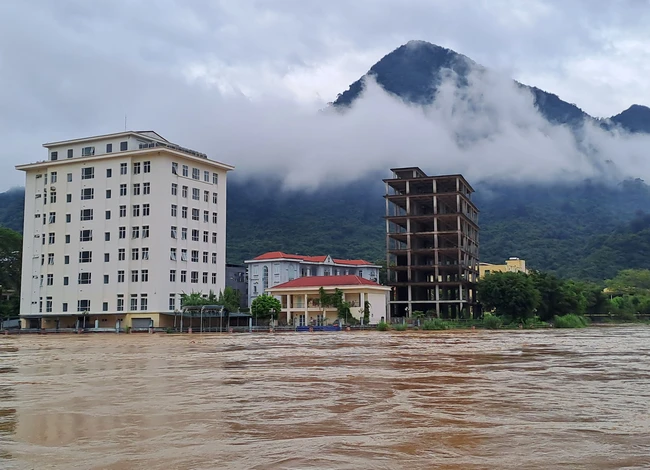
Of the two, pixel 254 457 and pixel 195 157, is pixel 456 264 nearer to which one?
pixel 195 157

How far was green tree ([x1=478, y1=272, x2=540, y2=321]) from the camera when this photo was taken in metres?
63.8

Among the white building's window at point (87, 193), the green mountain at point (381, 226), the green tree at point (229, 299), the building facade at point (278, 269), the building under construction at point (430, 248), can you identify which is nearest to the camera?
the green tree at point (229, 299)

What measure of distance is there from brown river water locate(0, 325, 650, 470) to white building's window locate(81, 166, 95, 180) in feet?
181

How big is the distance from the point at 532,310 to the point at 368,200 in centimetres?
8748

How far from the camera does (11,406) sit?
9.61 m

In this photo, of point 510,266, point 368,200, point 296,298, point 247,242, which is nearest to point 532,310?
point 296,298

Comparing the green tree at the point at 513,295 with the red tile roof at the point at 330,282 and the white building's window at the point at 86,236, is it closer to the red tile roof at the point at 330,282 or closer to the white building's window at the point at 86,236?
the red tile roof at the point at 330,282

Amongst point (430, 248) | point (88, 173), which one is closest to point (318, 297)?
point (430, 248)

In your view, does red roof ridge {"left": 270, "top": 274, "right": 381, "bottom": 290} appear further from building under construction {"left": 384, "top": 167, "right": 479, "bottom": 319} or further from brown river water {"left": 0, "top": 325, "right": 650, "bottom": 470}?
brown river water {"left": 0, "top": 325, "right": 650, "bottom": 470}

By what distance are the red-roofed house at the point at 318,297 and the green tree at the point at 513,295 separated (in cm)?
1086

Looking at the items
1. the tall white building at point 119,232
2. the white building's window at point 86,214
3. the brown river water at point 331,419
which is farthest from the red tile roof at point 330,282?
the brown river water at point 331,419

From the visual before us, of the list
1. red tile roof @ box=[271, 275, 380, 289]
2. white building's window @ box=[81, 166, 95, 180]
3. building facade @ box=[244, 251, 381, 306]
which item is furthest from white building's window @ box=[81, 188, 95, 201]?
building facade @ box=[244, 251, 381, 306]

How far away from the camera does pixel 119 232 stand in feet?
211

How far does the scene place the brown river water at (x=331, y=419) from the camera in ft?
20.0
